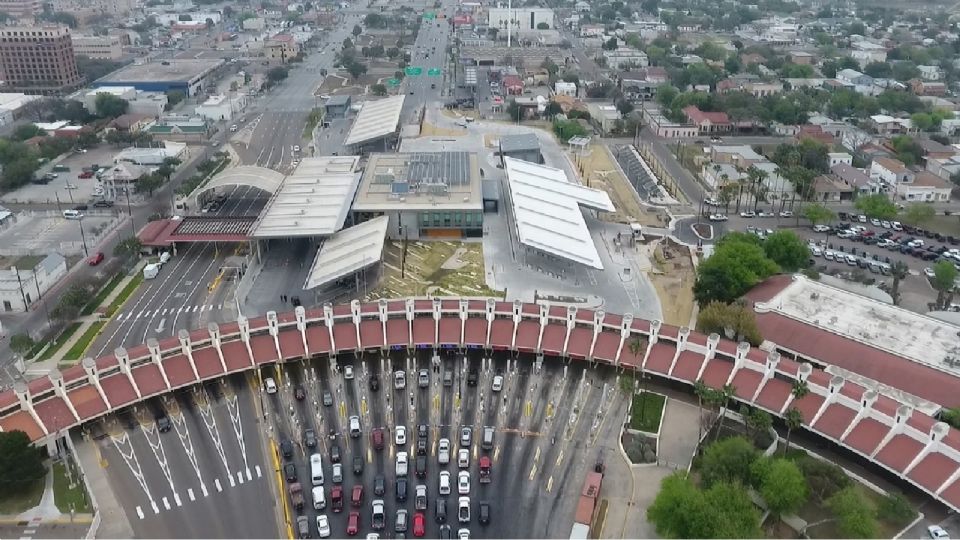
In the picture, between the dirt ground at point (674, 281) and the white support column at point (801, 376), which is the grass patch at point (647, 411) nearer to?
the white support column at point (801, 376)

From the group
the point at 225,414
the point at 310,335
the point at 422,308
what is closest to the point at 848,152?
the point at 422,308

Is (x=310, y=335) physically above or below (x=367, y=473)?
above

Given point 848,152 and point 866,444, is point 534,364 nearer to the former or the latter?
point 866,444

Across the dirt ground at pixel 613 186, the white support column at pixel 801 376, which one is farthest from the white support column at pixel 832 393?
the dirt ground at pixel 613 186

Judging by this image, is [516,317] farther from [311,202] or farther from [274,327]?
[311,202]

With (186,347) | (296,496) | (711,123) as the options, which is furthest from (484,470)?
(711,123)

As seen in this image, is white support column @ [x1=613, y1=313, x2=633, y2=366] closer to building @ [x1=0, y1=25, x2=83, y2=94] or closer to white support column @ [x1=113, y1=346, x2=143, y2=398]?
white support column @ [x1=113, y1=346, x2=143, y2=398]

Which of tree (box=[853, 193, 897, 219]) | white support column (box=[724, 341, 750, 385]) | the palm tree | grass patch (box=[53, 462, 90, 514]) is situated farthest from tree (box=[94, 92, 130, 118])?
the palm tree
